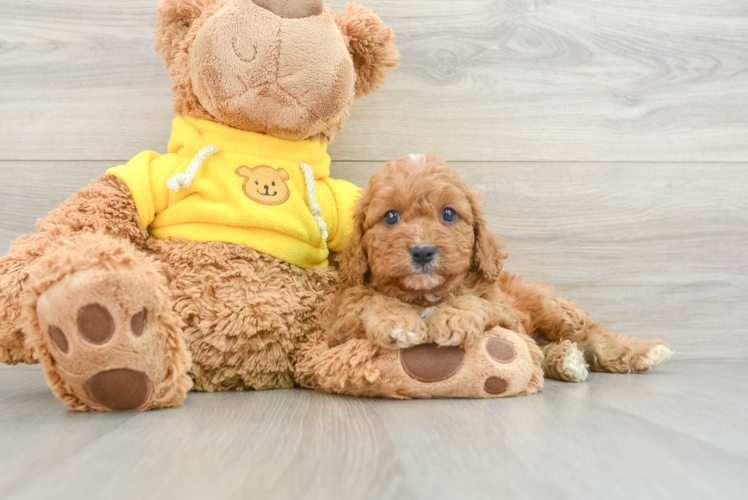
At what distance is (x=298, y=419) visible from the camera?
2.88ft

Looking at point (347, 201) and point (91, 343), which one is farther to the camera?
point (347, 201)

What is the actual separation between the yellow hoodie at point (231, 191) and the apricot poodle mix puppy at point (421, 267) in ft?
0.37

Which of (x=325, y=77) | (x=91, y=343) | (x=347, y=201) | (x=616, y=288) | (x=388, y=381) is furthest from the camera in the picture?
(x=616, y=288)

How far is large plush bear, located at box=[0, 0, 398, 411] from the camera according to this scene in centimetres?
106

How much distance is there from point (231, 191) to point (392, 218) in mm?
328

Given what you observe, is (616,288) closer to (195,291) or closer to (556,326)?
(556,326)

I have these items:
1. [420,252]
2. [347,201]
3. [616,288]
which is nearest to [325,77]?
[347,201]

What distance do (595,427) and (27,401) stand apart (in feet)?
3.22

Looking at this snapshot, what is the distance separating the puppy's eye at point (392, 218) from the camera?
42.1 inches

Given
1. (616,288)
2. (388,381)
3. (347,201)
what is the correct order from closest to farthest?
(388,381)
(347,201)
(616,288)

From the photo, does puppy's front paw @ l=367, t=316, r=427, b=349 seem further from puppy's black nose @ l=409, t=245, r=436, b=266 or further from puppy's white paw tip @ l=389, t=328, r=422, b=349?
puppy's black nose @ l=409, t=245, r=436, b=266

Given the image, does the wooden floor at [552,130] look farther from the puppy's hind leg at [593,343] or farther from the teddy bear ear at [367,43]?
the teddy bear ear at [367,43]

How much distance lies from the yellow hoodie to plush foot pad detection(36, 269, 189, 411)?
0.99 ft

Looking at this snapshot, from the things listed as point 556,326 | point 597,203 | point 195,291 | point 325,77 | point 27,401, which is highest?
point 325,77
